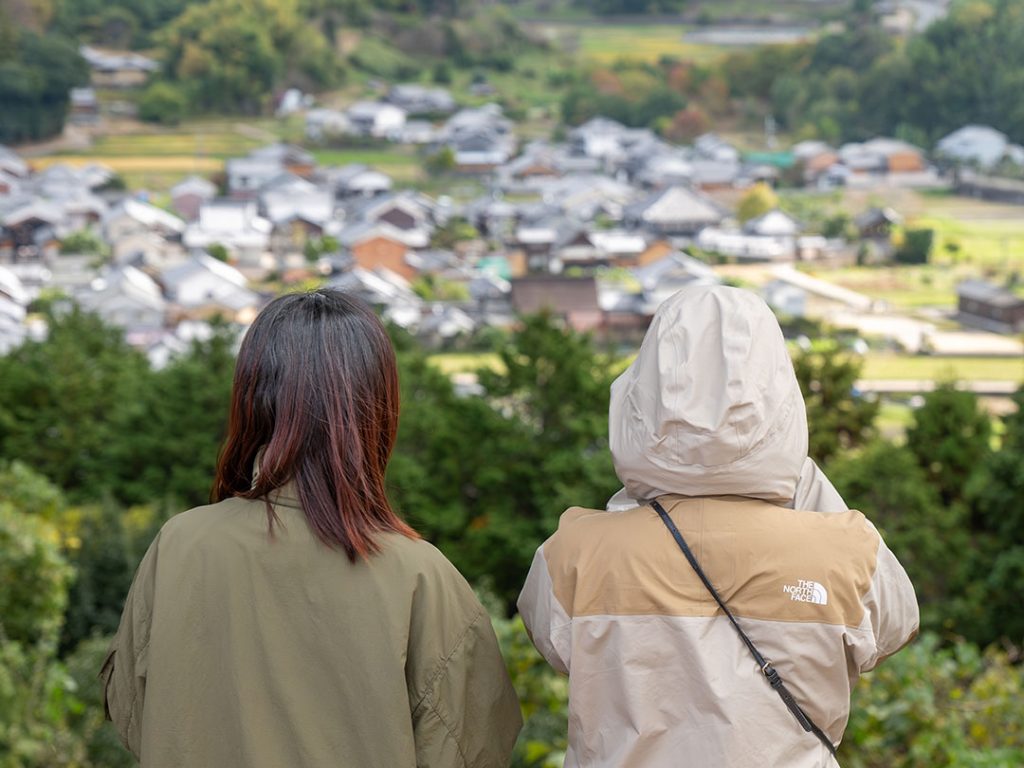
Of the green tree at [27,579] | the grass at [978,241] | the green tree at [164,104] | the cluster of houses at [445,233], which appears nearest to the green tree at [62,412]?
the cluster of houses at [445,233]

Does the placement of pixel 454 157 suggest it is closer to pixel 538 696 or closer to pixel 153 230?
pixel 153 230

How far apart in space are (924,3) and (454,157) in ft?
19.2

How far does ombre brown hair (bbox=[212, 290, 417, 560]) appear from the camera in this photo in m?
0.94

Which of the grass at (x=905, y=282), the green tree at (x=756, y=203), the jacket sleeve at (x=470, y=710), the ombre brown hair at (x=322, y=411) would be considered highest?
the ombre brown hair at (x=322, y=411)

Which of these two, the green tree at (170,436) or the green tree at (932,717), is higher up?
the green tree at (932,717)

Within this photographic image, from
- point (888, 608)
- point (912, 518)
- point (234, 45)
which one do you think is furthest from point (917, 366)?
point (888, 608)

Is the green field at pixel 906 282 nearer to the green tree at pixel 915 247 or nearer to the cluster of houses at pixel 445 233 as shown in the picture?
the green tree at pixel 915 247

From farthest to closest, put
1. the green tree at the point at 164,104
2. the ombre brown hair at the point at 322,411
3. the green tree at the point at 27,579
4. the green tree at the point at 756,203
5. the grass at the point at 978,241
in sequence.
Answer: the green tree at the point at 164,104 → the green tree at the point at 756,203 → the grass at the point at 978,241 → the green tree at the point at 27,579 → the ombre brown hair at the point at 322,411

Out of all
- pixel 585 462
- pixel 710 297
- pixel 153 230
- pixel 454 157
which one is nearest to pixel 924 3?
pixel 454 157

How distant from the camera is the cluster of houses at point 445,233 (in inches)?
495

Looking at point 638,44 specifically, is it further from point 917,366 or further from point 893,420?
point 893,420

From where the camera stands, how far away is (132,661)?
1002 mm

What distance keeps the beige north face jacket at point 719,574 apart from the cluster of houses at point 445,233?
10.6 meters

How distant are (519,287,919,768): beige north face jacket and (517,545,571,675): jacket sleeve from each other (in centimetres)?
1
